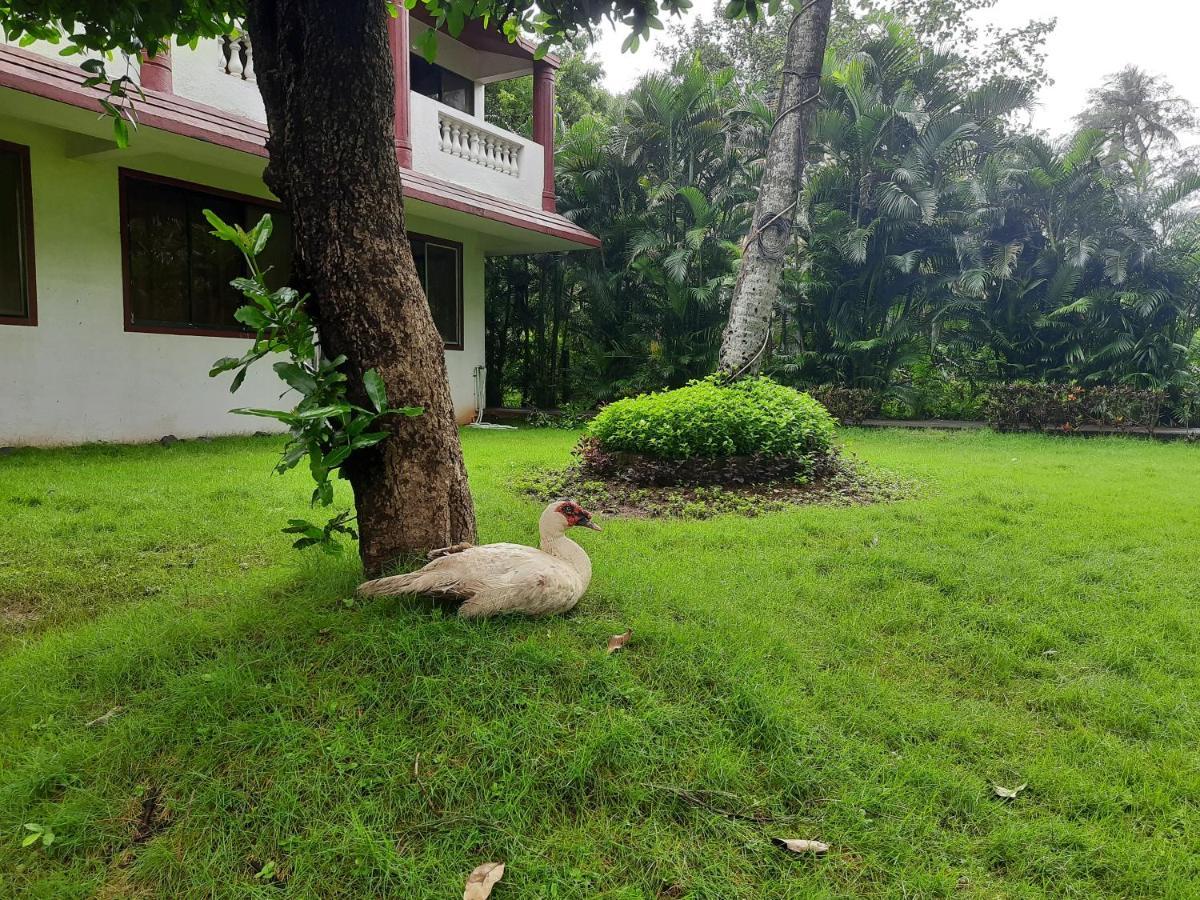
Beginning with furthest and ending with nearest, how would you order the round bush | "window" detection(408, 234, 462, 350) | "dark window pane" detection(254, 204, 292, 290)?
"window" detection(408, 234, 462, 350)
"dark window pane" detection(254, 204, 292, 290)
the round bush

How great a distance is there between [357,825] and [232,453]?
6.24 metres

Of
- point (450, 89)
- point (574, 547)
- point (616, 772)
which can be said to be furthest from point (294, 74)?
point (450, 89)

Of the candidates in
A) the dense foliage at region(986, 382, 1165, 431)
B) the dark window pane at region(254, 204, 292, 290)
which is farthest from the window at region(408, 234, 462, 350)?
the dense foliage at region(986, 382, 1165, 431)

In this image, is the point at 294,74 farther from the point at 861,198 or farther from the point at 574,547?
the point at 861,198

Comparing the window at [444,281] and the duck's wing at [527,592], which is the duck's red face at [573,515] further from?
the window at [444,281]

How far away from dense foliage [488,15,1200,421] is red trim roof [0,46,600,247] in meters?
3.40

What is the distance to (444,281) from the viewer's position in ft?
39.0

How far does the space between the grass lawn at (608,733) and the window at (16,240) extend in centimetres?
408

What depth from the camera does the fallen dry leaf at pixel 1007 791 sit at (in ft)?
7.34

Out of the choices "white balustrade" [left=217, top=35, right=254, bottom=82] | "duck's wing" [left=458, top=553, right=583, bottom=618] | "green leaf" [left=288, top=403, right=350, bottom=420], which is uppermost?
"white balustrade" [left=217, top=35, right=254, bottom=82]

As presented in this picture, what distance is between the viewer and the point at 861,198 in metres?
12.6

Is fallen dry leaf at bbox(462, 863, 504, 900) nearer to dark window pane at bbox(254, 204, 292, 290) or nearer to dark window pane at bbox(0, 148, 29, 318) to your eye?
dark window pane at bbox(0, 148, 29, 318)

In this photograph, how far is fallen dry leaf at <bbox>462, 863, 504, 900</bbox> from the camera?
1.80 m

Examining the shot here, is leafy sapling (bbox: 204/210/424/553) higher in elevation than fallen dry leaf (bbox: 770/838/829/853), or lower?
higher
